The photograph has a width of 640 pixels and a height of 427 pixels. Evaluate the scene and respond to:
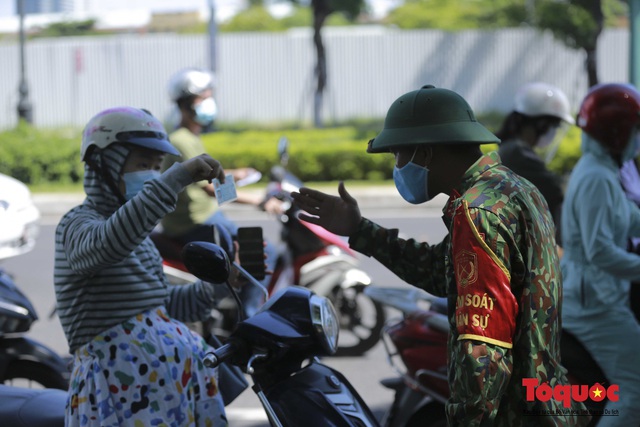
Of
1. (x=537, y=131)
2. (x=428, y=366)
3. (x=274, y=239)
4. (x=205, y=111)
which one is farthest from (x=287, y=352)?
(x=274, y=239)

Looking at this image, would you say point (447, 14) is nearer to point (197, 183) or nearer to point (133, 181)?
point (197, 183)

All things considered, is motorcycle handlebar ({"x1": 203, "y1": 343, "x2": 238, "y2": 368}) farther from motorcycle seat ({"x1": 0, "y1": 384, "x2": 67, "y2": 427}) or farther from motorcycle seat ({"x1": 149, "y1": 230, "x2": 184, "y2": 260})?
motorcycle seat ({"x1": 149, "y1": 230, "x2": 184, "y2": 260})

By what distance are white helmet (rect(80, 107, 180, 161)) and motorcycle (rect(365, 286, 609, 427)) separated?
1.36 metres

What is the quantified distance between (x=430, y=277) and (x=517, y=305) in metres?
0.60

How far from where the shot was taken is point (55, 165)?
16438 millimetres

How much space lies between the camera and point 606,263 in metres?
3.39

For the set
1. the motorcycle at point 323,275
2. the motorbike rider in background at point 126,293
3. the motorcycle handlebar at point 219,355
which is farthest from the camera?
the motorcycle at point 323,275

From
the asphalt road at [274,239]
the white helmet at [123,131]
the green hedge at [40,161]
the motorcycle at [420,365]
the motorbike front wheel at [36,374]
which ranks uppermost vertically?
the white helmet at [123,131]

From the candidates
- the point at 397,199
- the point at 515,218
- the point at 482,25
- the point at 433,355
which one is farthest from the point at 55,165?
the point at 482,25

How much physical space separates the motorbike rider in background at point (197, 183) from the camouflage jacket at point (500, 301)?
3341 mm

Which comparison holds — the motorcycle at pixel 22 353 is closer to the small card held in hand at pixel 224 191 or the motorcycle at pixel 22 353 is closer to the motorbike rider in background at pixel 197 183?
the motorbike rider in background at pixel 197 183

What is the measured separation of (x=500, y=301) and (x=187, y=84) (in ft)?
13.0

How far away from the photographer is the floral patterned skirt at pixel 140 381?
9.05 feet

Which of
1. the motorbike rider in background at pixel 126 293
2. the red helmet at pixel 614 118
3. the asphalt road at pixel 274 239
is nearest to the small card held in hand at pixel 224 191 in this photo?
the motorbike rider in background at pixel 126 293
